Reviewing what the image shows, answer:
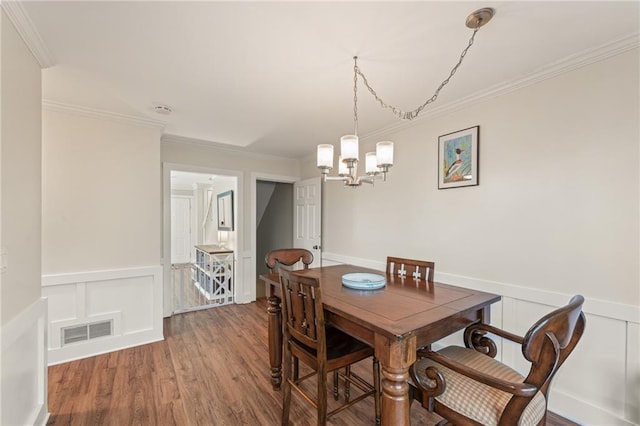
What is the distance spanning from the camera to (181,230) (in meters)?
7.70

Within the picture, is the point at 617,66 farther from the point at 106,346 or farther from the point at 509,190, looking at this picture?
the point at 106,346

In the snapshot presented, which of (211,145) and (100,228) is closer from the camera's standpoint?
(100,228)

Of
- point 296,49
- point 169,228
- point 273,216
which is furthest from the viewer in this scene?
point 273,216

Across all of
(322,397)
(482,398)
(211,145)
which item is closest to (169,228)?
(211,145)

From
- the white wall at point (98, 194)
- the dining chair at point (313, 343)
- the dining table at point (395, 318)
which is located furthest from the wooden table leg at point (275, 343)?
the white wall at point (98, 194)

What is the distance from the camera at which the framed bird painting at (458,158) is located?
7.70 ft

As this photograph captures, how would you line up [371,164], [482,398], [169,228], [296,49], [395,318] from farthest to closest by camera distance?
[169,228] < [371,164] < [296,49] < [395,318] < [482,398]

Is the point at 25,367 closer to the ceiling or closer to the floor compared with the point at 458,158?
closer to the floor

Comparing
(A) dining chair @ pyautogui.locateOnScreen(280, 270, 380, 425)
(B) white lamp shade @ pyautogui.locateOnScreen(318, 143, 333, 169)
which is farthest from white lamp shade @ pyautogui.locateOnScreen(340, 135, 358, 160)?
(A) dining chair @ pyautogui.locateOnScreen(280, 270, 380, 425)

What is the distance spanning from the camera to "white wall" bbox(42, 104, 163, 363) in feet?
8.16

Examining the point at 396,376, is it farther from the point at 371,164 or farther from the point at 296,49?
the point at 296,49

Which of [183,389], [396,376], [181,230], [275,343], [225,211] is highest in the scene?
[225,211]

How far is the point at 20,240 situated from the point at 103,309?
5.22 feet

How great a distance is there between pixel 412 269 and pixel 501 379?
1.04 metres
